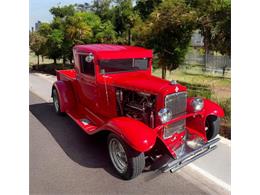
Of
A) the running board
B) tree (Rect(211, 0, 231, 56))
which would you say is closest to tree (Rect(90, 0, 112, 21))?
tree (Rect(211, 0, 231, 56))

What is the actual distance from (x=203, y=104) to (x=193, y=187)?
1.67 m

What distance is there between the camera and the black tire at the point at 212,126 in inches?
190

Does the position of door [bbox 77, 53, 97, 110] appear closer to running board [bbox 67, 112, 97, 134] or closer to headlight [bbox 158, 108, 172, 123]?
running board [bbox 67, 112, 97, 134]

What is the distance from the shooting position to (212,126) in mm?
4832

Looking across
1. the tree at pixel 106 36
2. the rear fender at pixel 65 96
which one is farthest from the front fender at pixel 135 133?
the tree at pixel 106 36

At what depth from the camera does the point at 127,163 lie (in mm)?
3750

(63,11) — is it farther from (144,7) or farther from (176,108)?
(176,108)

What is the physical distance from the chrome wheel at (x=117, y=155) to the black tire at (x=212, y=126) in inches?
70.4

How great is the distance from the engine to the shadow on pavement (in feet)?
2.67

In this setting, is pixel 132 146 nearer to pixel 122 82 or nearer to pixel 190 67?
pixel 122 82

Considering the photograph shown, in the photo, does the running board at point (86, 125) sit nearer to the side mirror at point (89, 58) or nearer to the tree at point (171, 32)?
the side mirror at point (89, 58)

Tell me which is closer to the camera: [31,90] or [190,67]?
[31,90]

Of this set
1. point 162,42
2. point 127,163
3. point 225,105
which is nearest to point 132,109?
point 127,163

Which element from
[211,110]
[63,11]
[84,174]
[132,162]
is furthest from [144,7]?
[132,162]
